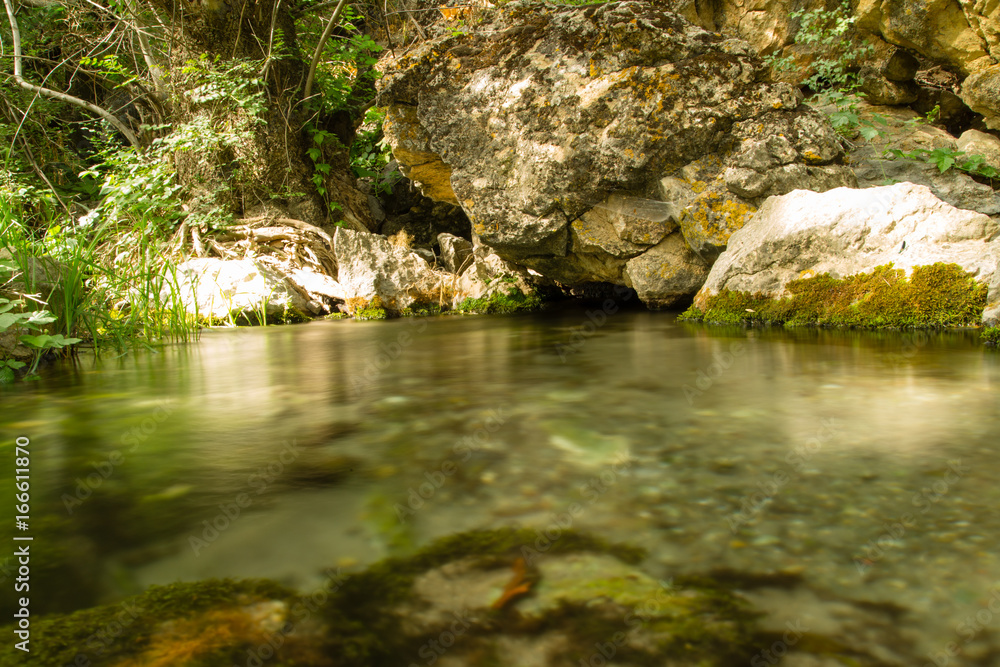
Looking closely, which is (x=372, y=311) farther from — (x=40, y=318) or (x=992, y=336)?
(x=992, y=336)

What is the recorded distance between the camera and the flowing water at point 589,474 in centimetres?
119

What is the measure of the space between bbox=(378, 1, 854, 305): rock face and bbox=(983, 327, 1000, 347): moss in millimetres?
2290

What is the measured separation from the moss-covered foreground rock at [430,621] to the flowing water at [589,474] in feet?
0.24

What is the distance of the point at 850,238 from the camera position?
4.59 m

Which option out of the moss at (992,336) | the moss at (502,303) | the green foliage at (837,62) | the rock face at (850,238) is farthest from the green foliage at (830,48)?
the moss at (992,336)

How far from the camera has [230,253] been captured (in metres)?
8.24

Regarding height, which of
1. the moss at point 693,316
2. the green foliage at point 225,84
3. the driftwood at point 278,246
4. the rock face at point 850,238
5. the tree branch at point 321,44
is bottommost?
the moss at point 693,316

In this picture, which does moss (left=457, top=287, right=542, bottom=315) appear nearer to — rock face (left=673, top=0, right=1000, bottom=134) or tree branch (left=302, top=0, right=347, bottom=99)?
tree branch (left=302, top=0, right=347, bottom=99)

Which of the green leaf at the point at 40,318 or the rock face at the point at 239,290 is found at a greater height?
the rock face at the point at 239,290

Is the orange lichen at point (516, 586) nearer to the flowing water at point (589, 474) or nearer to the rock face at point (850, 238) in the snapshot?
the flowing water at point (589, 474)

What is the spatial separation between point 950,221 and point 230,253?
7919 millimetres

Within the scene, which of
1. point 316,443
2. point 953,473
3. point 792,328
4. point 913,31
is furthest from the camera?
point 913,31

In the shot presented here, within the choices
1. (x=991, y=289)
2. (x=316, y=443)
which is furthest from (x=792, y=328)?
(x=316, y=443)

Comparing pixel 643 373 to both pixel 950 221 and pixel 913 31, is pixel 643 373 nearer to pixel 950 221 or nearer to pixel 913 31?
pixel 950 221
